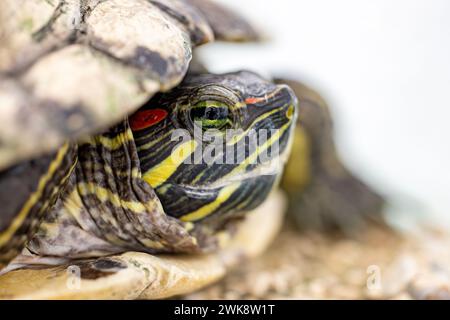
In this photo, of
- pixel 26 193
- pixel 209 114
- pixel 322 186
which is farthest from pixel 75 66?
pixel 322 186

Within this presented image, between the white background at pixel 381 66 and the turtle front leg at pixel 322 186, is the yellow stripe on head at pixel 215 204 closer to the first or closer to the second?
the turtle front leg at pixel 322 186

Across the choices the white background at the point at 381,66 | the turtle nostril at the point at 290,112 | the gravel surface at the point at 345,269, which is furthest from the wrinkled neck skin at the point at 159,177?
the white background at the point at 381,66

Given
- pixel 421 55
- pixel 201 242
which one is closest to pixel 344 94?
pixel 421 55

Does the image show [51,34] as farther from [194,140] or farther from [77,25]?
[194,140]

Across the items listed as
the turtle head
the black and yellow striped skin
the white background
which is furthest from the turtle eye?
the white background

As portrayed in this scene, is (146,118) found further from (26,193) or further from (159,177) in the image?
(26,193)

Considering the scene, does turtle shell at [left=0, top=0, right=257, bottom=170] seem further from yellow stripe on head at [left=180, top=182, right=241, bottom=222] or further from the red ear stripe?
yellow stripe on head at [left=180, top=182, right=241, bottom=222]
